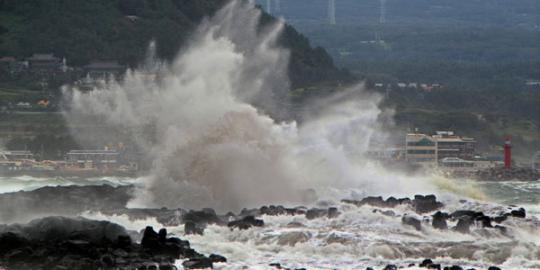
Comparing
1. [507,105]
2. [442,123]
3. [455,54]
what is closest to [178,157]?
[442,123]

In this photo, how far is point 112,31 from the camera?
118375 mm

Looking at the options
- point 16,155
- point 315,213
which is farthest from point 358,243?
point 16,155

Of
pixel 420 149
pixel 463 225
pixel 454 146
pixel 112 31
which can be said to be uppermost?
pixel 112 31

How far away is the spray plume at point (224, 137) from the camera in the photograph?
189 feet

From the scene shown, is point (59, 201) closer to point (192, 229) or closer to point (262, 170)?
point (262, 170)

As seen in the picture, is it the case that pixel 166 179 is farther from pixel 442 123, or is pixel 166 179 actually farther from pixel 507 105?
pixel 507 105

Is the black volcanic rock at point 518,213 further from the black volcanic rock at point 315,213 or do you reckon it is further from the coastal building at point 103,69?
the coastal building at point 103,69

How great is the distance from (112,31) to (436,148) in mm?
31115

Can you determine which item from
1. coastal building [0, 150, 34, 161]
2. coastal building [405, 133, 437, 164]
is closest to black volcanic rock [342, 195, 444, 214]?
coastal building [0, 150, 34, 161]

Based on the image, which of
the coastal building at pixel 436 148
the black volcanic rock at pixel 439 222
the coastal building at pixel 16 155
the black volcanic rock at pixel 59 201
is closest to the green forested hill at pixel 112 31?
the coastal building at pixel 436 148

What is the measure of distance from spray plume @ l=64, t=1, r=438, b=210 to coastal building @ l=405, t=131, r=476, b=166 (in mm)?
4436

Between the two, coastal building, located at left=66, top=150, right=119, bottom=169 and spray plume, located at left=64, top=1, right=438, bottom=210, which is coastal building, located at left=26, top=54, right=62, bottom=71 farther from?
coastal building, located at left=66, top=150, right=119, bottom=169

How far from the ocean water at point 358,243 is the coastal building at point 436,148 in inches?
1546

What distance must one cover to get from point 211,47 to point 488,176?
19879mm
